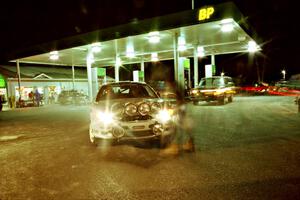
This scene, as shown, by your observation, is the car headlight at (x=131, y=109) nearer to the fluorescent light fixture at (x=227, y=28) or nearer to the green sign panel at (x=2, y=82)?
the fluorescent light fixture at (x=227, y=28)

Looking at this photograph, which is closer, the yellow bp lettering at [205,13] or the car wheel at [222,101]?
the yellow bp lettering at [205,13]

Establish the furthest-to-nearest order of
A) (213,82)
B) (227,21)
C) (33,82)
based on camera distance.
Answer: (33,82)
(213,82)
(227,21)

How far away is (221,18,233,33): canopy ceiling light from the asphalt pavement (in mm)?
6535

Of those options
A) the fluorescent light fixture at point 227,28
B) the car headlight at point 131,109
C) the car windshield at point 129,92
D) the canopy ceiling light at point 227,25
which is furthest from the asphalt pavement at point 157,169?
the fluorescent light fixture at point 227,28

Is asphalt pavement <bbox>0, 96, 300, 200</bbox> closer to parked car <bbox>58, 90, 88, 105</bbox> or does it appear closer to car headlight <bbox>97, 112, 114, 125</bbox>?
car headlight <bbox>97, 112, 114, 125</bbox>

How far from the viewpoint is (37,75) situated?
28.0 metres

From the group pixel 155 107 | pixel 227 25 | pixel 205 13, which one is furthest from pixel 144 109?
pixel 227 25

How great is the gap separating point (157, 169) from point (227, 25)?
34.0ft

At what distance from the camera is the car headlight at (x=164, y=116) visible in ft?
20.2

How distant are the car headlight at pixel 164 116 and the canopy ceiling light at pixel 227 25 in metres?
7.53

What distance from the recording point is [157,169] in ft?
15.4

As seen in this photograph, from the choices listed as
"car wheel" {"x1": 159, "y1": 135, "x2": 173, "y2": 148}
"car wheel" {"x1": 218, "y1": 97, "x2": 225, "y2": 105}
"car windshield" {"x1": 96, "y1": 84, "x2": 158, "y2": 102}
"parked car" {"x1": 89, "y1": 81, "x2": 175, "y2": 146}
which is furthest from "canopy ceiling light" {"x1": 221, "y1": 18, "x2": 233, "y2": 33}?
"car wheel" {"x1": 159, "y1": 135, "x2": 173, "y2": 148}

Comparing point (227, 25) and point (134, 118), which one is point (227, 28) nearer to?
point (227, 25)

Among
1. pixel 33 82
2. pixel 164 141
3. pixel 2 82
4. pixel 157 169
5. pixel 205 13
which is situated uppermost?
pixel 205 13
